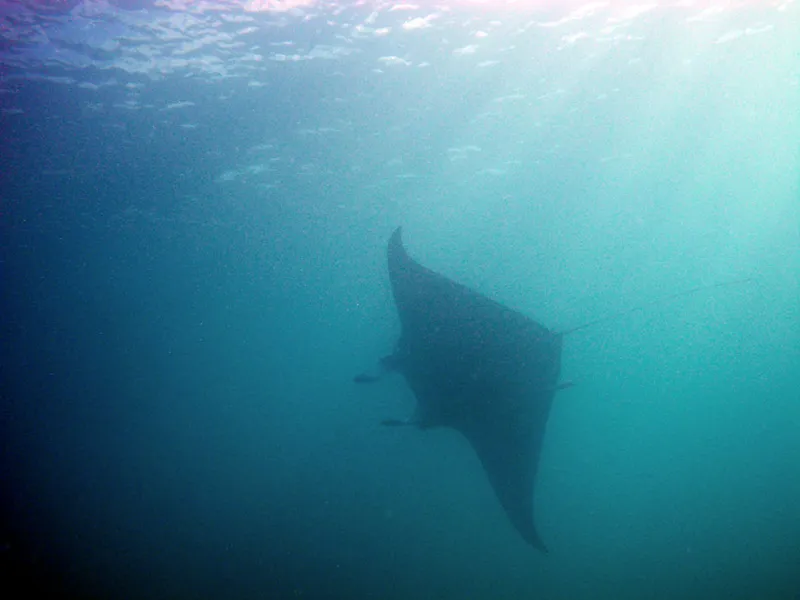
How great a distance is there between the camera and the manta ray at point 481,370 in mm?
4684

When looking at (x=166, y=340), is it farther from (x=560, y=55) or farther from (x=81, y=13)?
(x=560, y=55)

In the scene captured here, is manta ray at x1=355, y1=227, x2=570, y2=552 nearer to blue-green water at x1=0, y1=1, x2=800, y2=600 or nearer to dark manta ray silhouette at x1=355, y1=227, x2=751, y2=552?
dark manta ray silhouette at x1=355, y1=227, x2=751, y2=552

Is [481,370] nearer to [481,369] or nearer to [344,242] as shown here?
[481,369]

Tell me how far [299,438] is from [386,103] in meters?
32.6

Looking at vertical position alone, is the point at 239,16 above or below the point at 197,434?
above

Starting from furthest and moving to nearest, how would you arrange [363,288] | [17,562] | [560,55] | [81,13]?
1. [363,288]
2. [17,562]
3. [560,55]
4. [81,13]

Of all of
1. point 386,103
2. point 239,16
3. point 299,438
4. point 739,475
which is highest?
point 239,16

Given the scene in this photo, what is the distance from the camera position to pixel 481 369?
4.89 metres

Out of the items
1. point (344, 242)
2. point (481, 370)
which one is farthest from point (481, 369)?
point (344, 242)

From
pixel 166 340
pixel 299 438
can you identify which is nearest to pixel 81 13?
pixel 166 340

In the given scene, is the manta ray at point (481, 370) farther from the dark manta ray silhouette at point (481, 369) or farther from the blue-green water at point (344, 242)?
the blue-green water at point (344, 242)

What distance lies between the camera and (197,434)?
38.1 m

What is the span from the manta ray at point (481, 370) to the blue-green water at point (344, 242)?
210 centimetres

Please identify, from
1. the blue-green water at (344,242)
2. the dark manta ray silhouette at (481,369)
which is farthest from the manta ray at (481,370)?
the blue-green water at (344,242)
